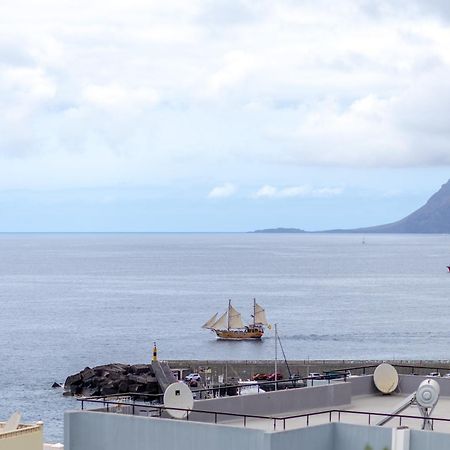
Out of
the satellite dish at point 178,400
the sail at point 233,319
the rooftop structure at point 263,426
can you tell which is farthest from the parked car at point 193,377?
the satellite dish at point 178,400

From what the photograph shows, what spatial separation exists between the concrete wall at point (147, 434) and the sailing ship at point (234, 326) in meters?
118

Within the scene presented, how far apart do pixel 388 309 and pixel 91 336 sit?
164ft

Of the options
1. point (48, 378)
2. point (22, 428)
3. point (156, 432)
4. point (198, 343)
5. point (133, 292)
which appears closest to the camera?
point (156, 432)

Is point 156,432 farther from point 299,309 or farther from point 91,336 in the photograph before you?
point 299,309

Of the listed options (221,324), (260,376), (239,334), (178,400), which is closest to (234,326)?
(239,334)

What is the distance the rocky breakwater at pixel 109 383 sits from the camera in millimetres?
91688

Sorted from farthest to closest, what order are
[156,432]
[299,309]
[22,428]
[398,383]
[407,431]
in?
[299,309] → [22,428] → [398,383] → [156,432] → [407,431]

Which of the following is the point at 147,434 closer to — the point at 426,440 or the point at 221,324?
the point at 426,440

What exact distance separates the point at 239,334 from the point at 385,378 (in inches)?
4526

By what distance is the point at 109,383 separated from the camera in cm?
9256

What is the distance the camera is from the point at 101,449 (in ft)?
65.1

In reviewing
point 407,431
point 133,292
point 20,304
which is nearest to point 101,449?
point 407,431

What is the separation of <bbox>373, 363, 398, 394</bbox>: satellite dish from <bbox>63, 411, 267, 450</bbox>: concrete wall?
619 centimetres

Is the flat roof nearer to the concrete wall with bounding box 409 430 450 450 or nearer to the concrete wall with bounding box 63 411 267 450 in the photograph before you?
the concrete wall with bounding box 63 411 267 450
